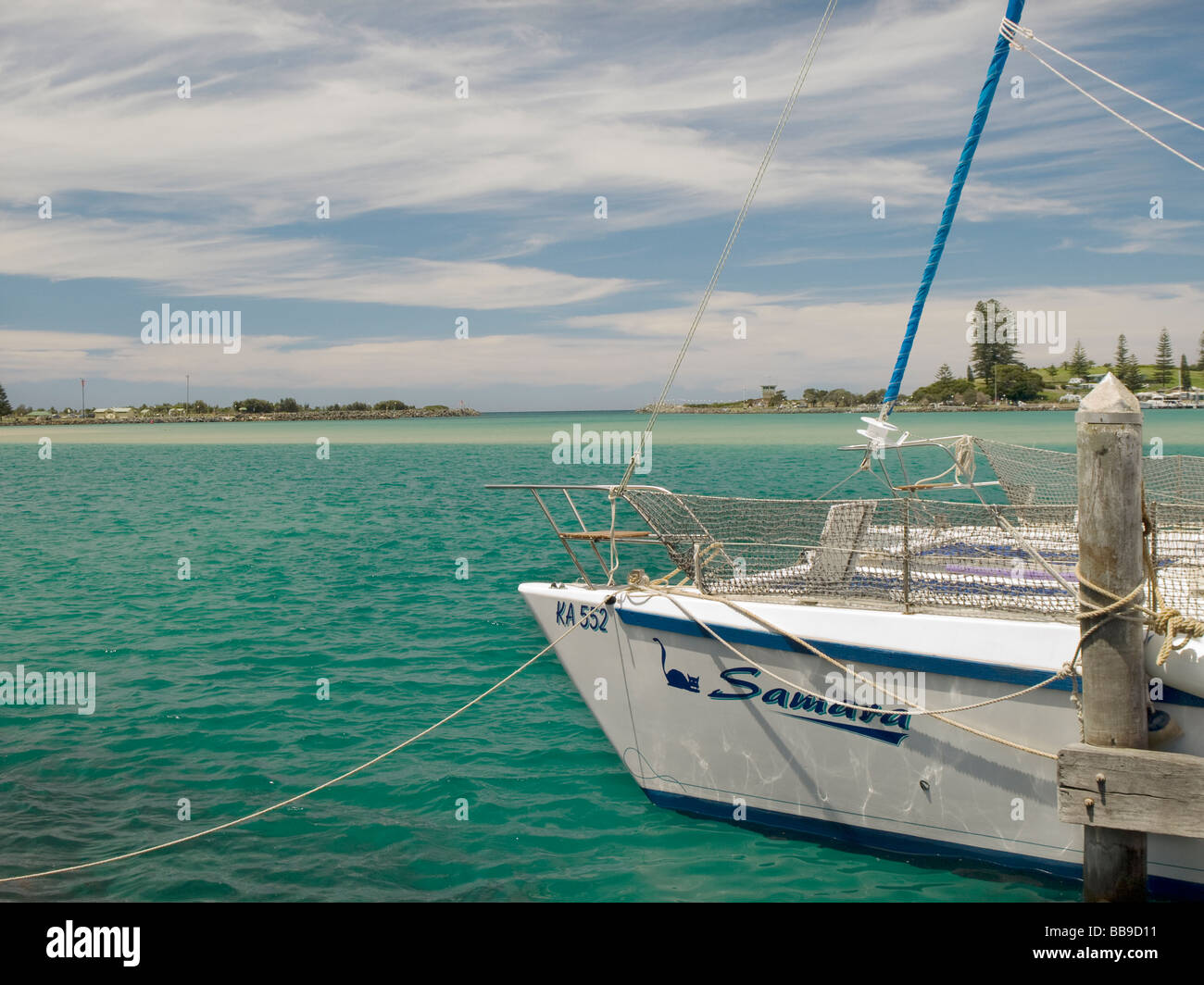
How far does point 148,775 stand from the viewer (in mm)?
10125

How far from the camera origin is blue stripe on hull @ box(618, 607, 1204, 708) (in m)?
6.84

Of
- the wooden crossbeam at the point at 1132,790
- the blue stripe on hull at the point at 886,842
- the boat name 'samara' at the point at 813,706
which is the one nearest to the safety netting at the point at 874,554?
the boat name 'samara' at the point at 813,706

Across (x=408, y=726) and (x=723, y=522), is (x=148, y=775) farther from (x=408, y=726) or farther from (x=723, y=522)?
(x=723, y=522)

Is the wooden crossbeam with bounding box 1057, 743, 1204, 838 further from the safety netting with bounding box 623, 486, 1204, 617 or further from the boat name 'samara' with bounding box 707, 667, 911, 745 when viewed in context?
the boat name 'samara' with bounding box 707, 667, 911, 745

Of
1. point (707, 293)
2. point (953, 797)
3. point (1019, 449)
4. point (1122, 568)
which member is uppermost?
point (707, 293)

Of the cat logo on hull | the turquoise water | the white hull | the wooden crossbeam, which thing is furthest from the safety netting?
the turquoise water

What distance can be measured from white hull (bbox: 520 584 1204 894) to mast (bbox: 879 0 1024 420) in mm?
3586

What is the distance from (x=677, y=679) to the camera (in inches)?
331

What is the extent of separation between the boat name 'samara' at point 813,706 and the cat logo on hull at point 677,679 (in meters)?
0.18

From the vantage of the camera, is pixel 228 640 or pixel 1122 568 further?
pixel 228 640

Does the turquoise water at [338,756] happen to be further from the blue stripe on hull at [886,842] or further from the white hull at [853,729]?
the white hull at [853,729]
